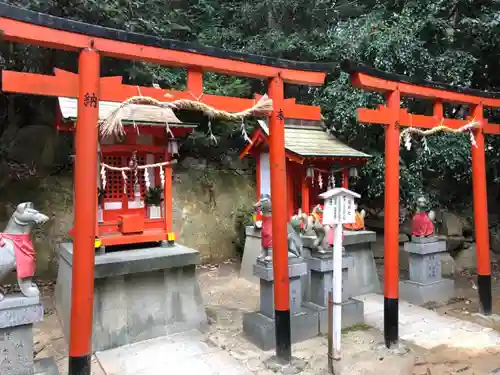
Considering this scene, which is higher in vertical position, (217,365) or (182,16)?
(182,16)

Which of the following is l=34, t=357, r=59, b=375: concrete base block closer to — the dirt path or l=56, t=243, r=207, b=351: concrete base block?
the dirt path

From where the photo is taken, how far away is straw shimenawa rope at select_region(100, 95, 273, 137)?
457cm

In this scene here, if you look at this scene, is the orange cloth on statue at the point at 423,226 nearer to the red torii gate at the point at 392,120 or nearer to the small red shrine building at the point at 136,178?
the red torii gate at the point at 392,120

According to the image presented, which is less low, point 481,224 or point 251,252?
point 481,224

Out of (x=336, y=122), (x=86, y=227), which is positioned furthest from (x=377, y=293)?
(x=86, y=227)

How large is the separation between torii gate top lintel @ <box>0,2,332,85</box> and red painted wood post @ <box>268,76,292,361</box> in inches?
13.8

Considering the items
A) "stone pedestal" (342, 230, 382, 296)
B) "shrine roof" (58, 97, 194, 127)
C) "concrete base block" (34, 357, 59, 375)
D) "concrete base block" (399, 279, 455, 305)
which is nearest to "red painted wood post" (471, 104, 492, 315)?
"concrete base block" (399, 279, 455, 305)

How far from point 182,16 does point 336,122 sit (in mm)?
6319

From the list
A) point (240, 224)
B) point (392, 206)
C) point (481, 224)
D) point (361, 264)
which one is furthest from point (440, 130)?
point (240, 224)

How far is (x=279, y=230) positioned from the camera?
5438 mm

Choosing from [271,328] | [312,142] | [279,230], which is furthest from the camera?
[312,142]

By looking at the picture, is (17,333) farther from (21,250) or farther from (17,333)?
(21,250)

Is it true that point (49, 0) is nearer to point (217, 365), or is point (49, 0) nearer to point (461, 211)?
point (217, 365)

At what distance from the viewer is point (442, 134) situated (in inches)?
423
